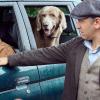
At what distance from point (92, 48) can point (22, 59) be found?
69 centimetres

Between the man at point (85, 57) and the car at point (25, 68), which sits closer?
the man at point (85, 57)

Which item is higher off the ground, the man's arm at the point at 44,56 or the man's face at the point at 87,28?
the man's face at the point at 87,28

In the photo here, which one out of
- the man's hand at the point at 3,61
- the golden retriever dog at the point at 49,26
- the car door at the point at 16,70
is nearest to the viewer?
the man's hand at the point at 3,61

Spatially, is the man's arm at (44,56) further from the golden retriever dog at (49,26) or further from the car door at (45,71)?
the golden retriever dog at (49,26)

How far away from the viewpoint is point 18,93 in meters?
3.75

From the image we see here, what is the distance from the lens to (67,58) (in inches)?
114

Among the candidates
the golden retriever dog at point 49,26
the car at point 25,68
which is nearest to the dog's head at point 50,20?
the golden retriever dog at point 49,26

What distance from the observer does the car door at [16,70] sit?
142 inches

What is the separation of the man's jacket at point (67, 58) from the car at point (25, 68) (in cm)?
48

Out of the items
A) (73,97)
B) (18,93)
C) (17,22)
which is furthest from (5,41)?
(73,97)

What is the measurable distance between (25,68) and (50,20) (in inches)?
46.3

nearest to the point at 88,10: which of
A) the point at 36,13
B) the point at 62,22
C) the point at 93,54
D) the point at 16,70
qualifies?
the point at 93,54

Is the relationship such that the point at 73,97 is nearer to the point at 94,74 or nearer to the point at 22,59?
the point at 94,74

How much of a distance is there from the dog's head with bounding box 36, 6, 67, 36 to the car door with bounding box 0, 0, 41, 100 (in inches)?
15.9
